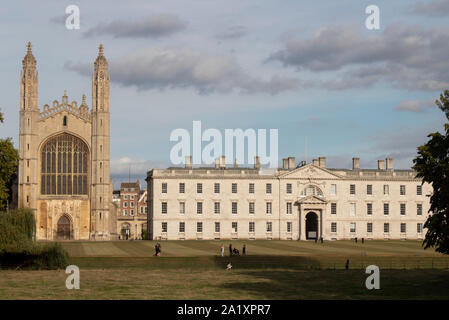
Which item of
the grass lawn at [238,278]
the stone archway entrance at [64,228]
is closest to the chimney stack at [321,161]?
the stone archway entrance at [64,228]

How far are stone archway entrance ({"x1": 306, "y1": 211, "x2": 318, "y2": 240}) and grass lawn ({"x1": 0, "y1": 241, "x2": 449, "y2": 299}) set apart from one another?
3843 cm

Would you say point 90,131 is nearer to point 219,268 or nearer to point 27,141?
Answer: point 27,141

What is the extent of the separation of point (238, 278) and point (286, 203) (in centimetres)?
5094

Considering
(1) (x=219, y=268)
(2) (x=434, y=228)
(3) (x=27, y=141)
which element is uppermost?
(3) (x=27, y=141)

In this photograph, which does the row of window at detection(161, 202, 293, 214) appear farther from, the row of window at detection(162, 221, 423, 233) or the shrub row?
the shrub row

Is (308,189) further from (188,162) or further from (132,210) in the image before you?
(132,210)

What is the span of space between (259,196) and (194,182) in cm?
813

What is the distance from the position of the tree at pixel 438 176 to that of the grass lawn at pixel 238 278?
253 centimetres

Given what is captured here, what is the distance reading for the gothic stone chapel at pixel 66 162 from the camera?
277 ft

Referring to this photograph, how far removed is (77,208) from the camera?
85.2 meters
